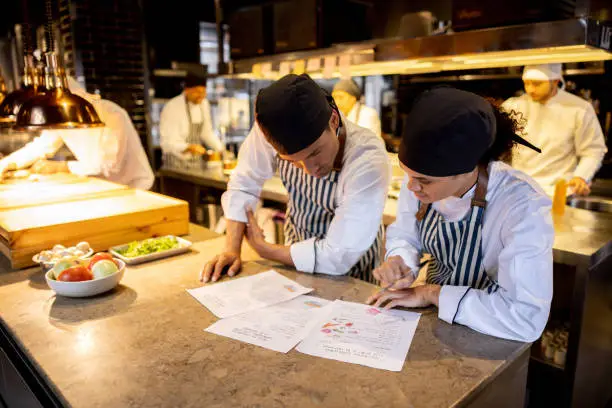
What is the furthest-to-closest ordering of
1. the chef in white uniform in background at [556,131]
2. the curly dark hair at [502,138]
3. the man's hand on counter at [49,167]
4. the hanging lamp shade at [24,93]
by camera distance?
the chef in white uniform in background at [556,131]
the man's hand on counter at [49,167]
the hanging lamp shade at [24,93]
the curly dark hair at [502,138]

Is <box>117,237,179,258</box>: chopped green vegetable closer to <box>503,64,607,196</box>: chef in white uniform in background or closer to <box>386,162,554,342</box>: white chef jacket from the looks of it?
<box>386,162,554,342</box>: white chef jacket

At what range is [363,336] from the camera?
124 cm

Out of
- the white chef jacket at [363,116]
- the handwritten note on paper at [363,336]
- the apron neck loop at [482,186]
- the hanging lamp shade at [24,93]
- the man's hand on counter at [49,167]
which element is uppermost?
the hanging lamp shade at [24,93]

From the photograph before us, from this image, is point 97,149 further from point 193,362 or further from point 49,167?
point 193,362

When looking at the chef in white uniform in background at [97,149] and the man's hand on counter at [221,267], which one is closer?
the man's hand on counter at [221,267]

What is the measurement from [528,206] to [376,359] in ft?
1.88

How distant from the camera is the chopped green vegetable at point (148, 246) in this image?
1867mm

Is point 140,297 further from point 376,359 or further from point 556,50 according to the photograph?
point 556,50

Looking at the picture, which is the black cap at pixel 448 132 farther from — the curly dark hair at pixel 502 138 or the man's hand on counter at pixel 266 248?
the man's hand on counter at pixel 266 248

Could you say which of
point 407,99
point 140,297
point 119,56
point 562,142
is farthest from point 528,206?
point 119,56

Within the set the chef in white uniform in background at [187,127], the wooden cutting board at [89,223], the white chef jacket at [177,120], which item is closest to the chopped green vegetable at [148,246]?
the wooden cutting board at [89,223]

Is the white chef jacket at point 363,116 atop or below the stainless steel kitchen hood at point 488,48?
below

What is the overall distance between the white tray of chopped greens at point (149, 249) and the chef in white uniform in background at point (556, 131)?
2725 millimetres

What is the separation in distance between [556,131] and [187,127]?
3.85m
